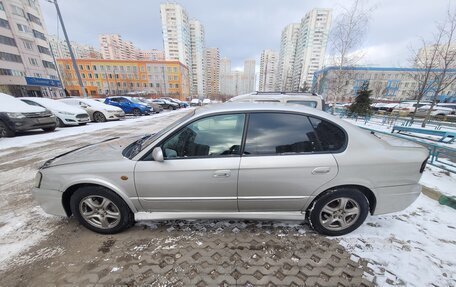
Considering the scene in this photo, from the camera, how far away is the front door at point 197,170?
6.64ft

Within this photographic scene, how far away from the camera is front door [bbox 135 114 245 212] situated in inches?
79.7

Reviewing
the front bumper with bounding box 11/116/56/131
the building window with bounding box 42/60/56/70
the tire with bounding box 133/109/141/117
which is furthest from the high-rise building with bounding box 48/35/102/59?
the front bumper with bounding box 11/116/56/131

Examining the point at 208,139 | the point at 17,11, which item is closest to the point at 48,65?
the point at 17,11

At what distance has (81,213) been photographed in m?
2.31

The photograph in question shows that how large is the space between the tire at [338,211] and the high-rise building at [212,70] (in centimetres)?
9486

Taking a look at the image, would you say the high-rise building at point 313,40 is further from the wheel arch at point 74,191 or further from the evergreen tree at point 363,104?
the wheel arch at point 74,191

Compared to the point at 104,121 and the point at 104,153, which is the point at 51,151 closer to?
the point at 104,153

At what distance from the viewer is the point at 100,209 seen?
229cm

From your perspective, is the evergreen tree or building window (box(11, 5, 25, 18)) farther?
building window (box(11, 5, 25, 18))

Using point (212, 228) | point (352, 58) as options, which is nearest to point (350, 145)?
point (212, 228)

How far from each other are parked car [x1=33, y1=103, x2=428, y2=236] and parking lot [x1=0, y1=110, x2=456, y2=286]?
30 centimetres

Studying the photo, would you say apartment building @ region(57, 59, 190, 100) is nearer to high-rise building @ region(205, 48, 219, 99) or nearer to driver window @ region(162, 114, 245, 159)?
high-rise building @ region(205, 48, 219, 99)

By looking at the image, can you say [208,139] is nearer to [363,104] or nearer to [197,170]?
[197,170]

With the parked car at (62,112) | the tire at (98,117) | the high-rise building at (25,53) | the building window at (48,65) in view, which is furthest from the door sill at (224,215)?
the building window at (48,65)
